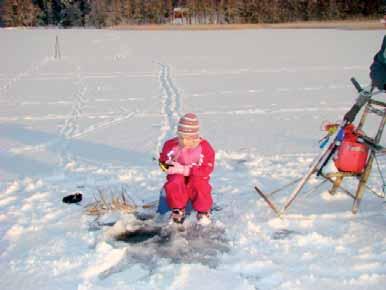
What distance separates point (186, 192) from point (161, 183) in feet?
A: 3.94

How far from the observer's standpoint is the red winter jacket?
15.6ft

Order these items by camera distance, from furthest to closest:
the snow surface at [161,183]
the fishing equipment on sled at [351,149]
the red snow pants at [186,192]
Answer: the red snow pants at [186,192], the fishing equipment on sled at [351,149], the snow surface at [161,183]

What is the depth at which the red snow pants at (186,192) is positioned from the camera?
4.68 metres

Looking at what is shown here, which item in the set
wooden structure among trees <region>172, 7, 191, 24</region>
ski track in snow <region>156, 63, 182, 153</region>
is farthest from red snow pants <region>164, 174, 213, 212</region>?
wooden structure among trees <region>172, 7, 191, 24</region>

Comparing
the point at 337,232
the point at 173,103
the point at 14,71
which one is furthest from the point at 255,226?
the point at 14,71

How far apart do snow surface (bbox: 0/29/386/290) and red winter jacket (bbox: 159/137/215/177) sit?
0.47 m

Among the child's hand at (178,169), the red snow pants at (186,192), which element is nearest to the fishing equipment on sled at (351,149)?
the red snow pants at (186,192)

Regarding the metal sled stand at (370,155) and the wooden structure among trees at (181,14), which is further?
the wooden structure among trees at (181,14)

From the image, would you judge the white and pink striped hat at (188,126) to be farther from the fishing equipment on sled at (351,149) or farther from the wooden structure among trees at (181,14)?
the wooden structure among trees at (181,14)

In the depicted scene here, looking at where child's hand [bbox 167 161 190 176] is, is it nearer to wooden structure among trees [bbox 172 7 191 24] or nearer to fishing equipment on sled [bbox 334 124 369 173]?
fishing equipment on sled [bbox 334 124 369 173]

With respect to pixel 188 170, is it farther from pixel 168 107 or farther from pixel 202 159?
pixel 168 107

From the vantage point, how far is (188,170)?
15.8 ft

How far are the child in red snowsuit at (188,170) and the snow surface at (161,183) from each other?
21 cm

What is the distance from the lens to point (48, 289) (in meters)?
3.69
